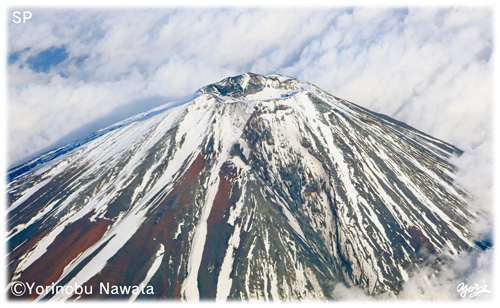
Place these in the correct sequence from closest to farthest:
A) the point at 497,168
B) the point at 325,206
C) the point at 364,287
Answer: the point at 497,168
the point at 364,287
the point at 325,206

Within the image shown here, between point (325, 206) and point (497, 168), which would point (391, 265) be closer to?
point (325, 206)

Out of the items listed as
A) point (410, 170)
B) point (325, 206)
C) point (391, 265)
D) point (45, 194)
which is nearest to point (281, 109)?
point (325, 206)

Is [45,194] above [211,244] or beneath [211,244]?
above
